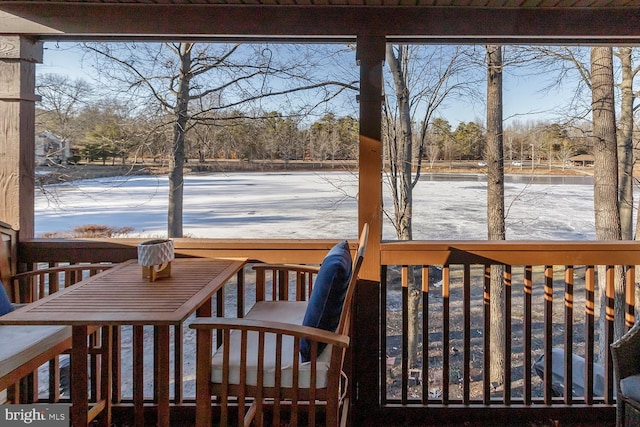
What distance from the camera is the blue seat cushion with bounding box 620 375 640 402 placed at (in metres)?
1.76

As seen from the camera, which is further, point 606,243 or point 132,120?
point 132,120

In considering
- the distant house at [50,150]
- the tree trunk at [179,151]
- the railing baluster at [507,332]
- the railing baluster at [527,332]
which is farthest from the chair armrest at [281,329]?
the distant house at [50,150]

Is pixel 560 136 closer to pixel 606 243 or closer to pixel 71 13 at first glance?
pixel 606 243

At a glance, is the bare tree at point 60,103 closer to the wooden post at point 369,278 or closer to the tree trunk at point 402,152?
the wooden post at point 369,278

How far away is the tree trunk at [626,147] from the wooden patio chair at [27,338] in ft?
18.9

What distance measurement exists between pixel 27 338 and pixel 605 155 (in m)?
5.97

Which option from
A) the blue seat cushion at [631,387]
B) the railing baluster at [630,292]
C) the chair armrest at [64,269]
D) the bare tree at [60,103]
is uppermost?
the bare tree at [60,103]

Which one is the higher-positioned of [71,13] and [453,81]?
[453,81]

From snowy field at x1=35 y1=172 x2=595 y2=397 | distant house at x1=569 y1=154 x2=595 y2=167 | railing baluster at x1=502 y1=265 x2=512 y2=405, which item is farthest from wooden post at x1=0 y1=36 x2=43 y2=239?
distant house at x1=569 y1=154 x2=595 y2=167

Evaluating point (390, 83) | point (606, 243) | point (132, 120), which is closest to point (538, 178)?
point (390, 83)

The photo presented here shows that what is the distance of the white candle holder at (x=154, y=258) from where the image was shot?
199 centimetres

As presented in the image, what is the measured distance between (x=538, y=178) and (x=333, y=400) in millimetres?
4566

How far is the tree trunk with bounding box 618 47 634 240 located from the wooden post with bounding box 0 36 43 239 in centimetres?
558

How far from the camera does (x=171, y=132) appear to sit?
4590mm
